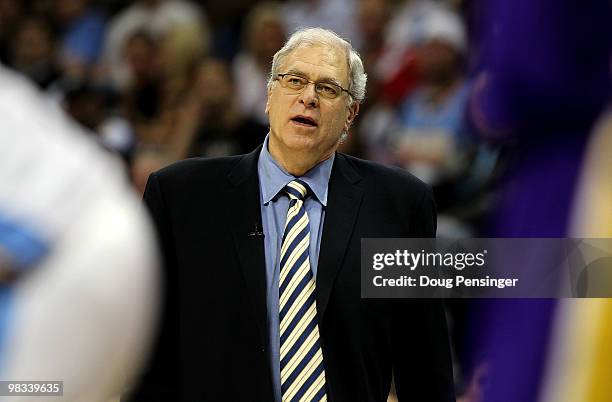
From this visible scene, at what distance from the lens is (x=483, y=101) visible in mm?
671

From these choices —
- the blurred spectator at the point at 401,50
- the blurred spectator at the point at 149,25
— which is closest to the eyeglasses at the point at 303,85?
the blurred spectator at the point at 401,50

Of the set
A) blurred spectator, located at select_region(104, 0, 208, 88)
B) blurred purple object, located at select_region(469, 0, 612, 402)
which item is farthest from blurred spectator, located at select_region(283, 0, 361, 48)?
blurred purple object, located at select_region(469, 0, 612, 402)

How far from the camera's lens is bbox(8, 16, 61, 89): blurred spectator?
16.9 ft

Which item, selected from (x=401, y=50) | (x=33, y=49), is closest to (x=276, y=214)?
(x=401, y=50)

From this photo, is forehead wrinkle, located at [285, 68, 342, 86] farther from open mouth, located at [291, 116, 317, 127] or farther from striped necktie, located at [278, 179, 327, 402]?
striped necktie, located at [278, 179, 327, 402]

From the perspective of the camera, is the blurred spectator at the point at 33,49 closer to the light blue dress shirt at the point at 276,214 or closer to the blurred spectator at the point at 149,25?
the blurred spectator at the point at 149,25

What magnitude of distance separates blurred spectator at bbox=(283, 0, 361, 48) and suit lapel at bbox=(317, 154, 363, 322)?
302 centimetres

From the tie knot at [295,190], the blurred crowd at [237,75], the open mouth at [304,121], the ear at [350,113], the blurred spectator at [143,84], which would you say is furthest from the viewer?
the blurred spectator at [143,84]

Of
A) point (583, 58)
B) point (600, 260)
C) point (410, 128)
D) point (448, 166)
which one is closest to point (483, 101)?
point (583, 58)

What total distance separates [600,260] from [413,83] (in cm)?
380

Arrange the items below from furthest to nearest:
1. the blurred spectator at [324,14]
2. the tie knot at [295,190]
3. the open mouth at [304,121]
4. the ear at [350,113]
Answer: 1. the blurred spectator at [324,14]
2. the ear at [350,113]
3. the open mouth at [304,121]
4. the tie knot at [295,190]

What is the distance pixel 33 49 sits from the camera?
5.32 meters

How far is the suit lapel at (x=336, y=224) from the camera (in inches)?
84.7

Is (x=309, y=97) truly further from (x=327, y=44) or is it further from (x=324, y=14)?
(x=324, y=14)
